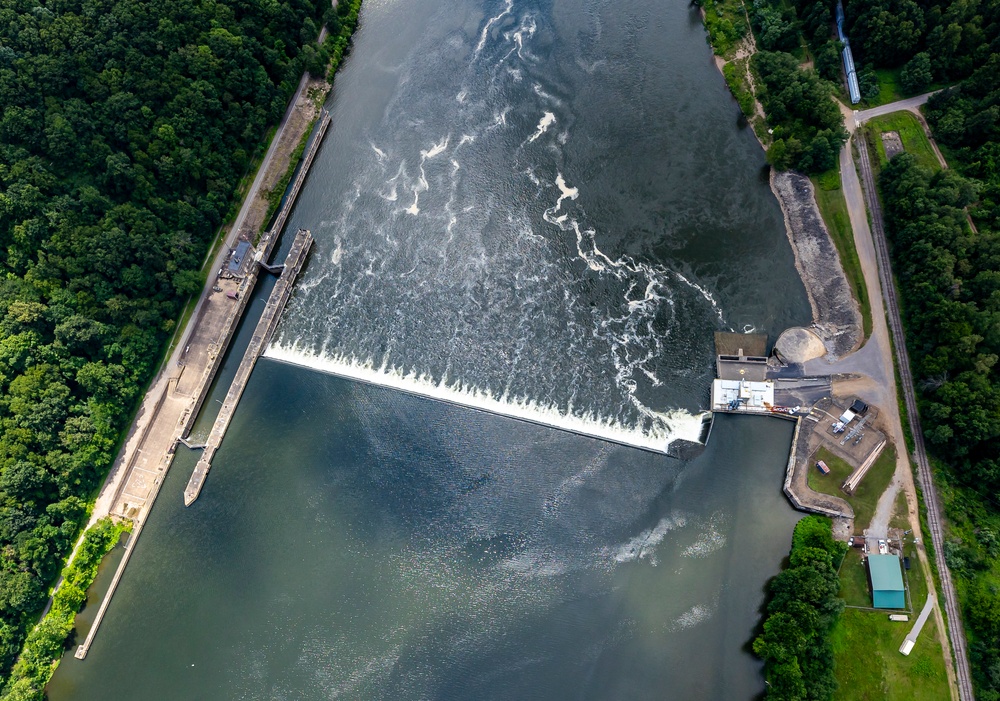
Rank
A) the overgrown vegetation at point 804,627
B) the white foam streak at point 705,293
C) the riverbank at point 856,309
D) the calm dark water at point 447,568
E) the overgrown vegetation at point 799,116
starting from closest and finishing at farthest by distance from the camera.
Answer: the overgrown vegetation at point 804,627
the calm dark water at point 447,568
the riverbank at point 856,309
the white foam streak at point 705,293
the overgrown vegetation at point 799,116

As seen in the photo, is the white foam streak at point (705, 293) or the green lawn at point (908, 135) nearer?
the white foam streak at point (705, 293)

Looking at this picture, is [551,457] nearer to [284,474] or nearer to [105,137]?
[284,474]

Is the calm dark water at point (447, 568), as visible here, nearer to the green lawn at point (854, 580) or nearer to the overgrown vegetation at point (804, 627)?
the overgrown vegetation at point (804, 627)

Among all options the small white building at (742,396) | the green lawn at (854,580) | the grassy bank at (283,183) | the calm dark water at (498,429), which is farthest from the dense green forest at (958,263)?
the grassy bank at (283,183)

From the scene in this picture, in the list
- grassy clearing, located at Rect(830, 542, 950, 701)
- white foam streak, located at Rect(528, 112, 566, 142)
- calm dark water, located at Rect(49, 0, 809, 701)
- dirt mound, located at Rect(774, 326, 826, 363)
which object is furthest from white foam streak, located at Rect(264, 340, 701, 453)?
white foam streak, located at Rect(528, 112, 566, 142)

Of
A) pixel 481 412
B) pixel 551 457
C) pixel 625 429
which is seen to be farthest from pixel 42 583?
pixel 625 429

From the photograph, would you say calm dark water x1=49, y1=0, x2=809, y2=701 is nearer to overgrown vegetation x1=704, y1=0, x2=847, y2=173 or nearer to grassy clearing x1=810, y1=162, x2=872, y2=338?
overgrown vegetation x1=704, y1=0, x2=847, y2=173
